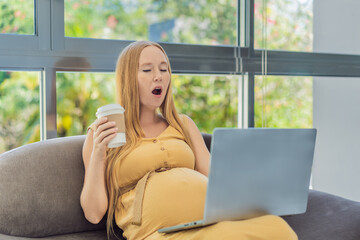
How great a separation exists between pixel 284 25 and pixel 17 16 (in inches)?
66.1

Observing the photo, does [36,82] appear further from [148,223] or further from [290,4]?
[290,4]

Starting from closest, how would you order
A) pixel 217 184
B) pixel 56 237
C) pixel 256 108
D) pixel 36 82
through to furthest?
pixel 217 184 → pixel 56 237 → pixel 36 82 → pixel 256 108

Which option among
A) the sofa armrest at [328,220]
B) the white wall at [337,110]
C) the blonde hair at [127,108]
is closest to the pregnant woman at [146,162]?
the blonde hair at [127,108]

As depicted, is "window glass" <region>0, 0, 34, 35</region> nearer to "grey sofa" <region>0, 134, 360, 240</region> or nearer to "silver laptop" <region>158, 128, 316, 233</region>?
"grey sofa" <region>0, 134, 360, 240</region>

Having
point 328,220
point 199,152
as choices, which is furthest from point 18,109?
point 328,220

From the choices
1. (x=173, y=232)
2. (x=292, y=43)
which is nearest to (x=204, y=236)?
(x=173, y=232)

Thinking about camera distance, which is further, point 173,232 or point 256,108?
point 256,108

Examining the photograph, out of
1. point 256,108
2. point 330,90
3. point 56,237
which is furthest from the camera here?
point 330,90

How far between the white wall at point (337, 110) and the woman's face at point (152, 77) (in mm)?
1716

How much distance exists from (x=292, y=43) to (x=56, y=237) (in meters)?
1.98

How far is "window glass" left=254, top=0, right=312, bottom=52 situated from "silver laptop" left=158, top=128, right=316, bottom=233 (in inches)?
60.5

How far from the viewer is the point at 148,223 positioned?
1.58 metres

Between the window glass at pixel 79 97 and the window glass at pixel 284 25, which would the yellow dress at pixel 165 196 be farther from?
the window glass at pixel 284 25

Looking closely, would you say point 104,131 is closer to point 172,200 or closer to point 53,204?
point 172,200
